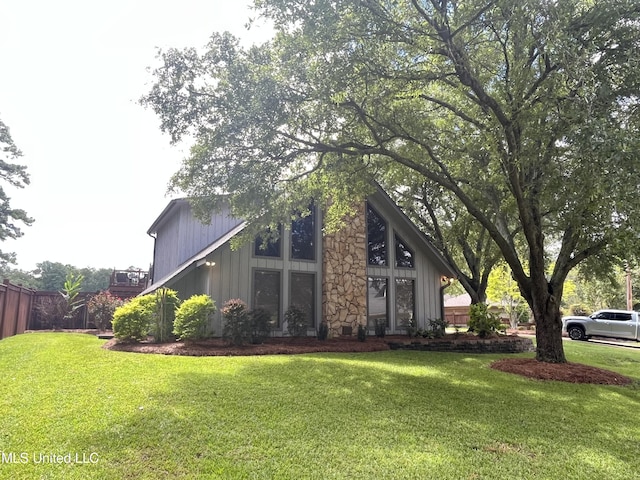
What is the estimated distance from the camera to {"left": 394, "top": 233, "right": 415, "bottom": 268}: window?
47.3 ft

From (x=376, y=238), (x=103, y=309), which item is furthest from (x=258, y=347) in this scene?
(x=103, y=309)

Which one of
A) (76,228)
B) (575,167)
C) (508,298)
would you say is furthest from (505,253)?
(76,228)

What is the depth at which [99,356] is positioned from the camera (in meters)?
8.00

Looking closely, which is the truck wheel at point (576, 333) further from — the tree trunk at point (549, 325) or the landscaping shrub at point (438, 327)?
the tree trunk at point (549, 325)

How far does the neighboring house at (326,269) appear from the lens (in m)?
11.9

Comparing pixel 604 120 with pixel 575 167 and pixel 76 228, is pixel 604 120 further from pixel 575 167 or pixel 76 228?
pixel 76 228

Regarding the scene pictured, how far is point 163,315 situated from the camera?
10.7 meters

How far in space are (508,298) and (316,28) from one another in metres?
24.8

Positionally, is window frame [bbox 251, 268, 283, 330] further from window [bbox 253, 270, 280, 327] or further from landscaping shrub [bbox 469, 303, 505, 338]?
landscaping shrub [bbox 469, 303, 505, 338]

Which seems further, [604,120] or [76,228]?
[76,228]

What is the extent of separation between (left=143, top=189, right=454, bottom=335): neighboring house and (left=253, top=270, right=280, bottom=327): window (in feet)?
0.10

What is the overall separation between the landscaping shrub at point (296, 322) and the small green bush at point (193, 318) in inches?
98.2

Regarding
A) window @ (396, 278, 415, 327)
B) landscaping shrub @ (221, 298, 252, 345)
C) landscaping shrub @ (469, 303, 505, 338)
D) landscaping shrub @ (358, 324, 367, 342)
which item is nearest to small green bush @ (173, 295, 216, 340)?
landscaping shrub @ (221, 298, 252, 345)

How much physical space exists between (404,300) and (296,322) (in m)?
4.44
